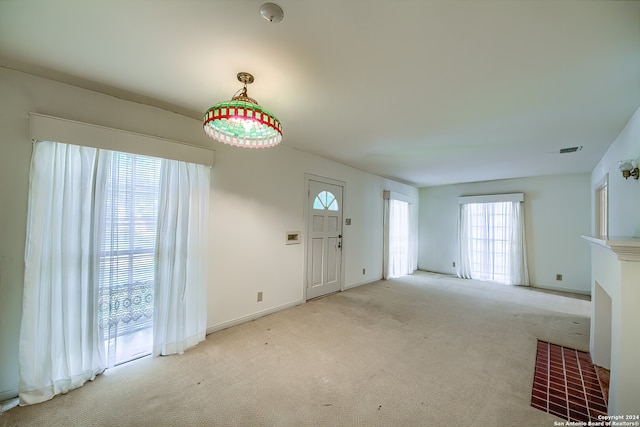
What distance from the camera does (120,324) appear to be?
214 centimetres

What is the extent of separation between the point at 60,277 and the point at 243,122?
72.7 inches

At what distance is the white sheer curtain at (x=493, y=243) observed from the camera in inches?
203

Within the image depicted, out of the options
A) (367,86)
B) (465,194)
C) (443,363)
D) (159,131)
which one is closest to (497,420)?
(443,363)

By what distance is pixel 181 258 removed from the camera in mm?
2438

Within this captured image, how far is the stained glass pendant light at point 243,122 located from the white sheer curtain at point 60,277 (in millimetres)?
1200

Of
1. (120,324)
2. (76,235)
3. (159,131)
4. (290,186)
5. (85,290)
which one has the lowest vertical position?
(120,324)

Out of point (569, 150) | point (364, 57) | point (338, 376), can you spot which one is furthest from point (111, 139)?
point (569, 150)

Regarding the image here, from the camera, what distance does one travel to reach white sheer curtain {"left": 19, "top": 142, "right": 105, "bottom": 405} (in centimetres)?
174

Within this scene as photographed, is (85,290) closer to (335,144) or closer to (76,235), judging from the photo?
(76,235)

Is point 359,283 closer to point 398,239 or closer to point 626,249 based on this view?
point 398,239

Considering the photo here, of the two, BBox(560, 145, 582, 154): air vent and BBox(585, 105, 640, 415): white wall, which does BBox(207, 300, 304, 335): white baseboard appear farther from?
BBox(560, 145, 582, 154): air vent

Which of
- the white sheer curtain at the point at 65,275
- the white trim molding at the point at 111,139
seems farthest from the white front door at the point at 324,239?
the white sheer curtain at the point at 65,275

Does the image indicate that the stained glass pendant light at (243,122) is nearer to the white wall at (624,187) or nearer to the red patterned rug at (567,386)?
the red patterned rug at (567,386)

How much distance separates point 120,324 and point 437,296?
4.45 m
